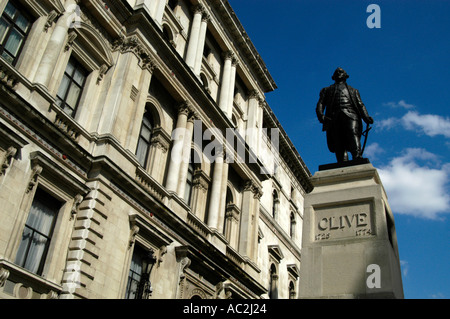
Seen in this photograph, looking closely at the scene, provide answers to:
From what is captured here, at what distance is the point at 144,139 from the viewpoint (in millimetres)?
18234

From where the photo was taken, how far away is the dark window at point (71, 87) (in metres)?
14.7

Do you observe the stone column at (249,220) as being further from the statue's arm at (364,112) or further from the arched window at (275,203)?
the statue's arm at (364,112)

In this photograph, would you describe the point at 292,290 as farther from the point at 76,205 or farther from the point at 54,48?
the point at 54,48

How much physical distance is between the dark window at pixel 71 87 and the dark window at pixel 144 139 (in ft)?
10.7

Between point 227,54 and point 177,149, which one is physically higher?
point 227,54

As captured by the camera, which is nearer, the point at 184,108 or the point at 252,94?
the point at 184,108

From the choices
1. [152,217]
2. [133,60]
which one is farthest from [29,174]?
[133,60]

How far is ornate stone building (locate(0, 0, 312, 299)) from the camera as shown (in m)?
12.2

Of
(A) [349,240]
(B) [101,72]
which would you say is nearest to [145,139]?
(B) [101,72]

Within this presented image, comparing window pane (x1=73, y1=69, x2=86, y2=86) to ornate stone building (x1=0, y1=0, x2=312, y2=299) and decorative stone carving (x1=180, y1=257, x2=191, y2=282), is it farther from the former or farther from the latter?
decorative stone carving (x1=180, y1=257, x2=191, y2=282)

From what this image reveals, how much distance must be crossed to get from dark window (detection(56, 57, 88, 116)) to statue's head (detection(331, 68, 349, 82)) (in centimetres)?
872

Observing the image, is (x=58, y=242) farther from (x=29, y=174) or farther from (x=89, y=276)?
(x=29, y=174)

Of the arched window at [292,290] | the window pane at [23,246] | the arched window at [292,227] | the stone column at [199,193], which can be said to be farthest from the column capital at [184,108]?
the arched window at [292,227]

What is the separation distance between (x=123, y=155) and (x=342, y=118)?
8.30m
